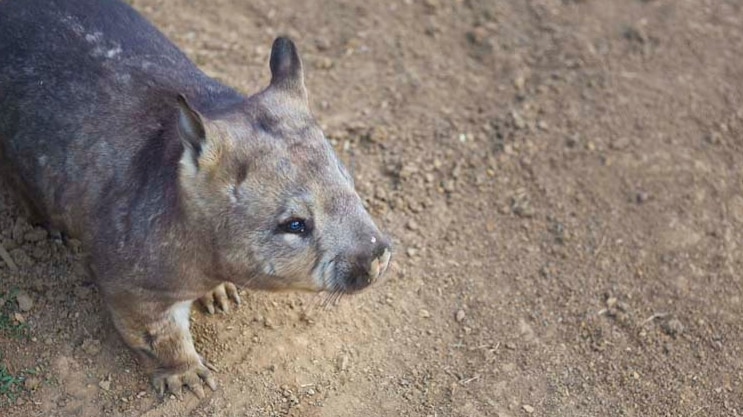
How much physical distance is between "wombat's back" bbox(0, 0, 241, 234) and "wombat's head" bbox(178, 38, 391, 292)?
1.06 feet

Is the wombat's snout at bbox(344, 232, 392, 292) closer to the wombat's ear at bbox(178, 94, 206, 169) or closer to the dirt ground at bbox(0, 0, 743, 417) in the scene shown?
the wombat's ear at bbox(178, 94, 206, 169)

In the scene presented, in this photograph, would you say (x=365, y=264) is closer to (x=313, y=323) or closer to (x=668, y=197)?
(x=313, y=323)

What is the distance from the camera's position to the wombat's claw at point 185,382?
472 centimetres

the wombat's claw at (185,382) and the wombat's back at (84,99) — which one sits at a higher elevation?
the wombat's back at (84,99)

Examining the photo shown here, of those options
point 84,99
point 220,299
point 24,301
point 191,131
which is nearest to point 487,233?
point 220,299

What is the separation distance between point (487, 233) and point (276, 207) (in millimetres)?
2117

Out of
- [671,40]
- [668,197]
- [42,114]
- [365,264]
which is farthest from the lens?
[671,40]

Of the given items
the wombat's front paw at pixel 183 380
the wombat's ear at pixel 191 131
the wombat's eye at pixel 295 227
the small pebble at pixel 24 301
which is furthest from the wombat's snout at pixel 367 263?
the small pebble at pixel 24 301

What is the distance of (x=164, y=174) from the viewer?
4246 millimetres

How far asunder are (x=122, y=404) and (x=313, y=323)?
3.71 ft

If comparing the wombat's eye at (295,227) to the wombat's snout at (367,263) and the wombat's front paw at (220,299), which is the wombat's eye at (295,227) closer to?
the wombat's snout at (367,263)

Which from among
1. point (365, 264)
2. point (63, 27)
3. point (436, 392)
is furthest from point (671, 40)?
point (63, 27)

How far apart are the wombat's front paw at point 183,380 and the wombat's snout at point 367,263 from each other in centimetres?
118

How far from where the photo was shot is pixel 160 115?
4434 millimetres
